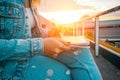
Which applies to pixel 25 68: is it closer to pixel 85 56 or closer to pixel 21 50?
pixel 21 50

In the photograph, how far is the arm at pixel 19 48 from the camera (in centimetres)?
102

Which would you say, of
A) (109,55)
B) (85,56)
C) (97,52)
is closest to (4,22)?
(85,56)

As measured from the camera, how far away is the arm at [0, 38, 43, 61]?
1017 mm

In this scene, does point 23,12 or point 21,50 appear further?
point 23,12

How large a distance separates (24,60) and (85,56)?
29 centimetres

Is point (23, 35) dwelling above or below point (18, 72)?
above

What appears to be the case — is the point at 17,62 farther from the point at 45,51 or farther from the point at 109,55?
the point at 109,55

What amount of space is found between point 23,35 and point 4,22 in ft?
0.43

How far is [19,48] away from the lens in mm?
1033

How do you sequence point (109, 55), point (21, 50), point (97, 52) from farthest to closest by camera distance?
1. point (97, 52)
2. point (109, 55)
3. point (21, 50)

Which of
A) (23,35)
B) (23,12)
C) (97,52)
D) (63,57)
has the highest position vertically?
(23,12)

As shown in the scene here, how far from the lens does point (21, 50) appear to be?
1.04m

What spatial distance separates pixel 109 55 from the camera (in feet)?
15.0

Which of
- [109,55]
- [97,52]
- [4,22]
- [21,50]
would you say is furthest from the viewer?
[97,52]
